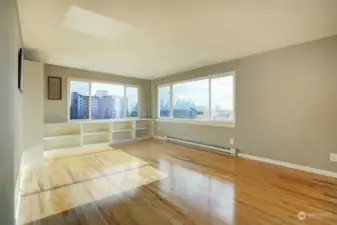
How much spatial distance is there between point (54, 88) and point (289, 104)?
559 cm

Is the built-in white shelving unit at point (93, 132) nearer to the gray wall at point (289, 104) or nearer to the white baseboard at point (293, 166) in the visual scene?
the gray wall at point (289, 104)

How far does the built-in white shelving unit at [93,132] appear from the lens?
5078 mm

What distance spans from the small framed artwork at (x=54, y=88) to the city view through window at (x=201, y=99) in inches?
127

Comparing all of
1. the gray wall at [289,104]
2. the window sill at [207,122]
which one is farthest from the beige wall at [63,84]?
the gray wall at [289,104]

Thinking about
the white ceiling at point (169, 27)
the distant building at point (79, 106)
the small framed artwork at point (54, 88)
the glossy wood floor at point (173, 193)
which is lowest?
the glossy wood floor at point (173, 193)

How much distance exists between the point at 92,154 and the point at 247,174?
3.51 meters

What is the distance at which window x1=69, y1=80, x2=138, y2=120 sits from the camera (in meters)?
5.70

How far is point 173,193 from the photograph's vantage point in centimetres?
253

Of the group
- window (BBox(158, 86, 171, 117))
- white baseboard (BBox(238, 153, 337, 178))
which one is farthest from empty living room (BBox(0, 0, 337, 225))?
window (BBox(158, 86, 171, 117))

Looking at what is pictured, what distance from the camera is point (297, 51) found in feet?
11.6

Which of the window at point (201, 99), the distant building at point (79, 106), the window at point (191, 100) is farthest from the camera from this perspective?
the distant building at point (79, 106)

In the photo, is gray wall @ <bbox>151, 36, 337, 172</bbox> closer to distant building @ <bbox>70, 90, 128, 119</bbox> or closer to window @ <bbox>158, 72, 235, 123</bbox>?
window @ <bbox>158, 72, 235, 123</bbox>

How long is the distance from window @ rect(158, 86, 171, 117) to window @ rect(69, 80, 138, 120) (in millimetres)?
892

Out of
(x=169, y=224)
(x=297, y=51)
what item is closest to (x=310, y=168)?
(x=297, y=51)
